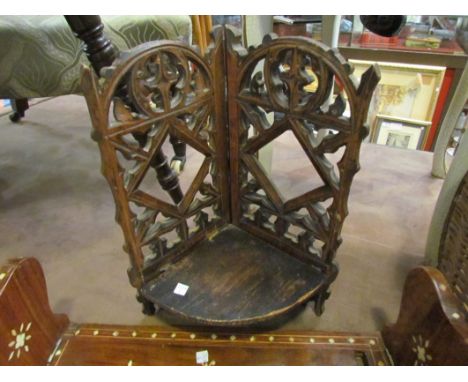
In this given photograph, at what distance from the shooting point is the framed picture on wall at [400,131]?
6.30 ft

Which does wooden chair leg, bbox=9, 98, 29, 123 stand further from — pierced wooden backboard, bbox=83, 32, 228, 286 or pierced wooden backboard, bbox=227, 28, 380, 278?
pierced wooden backboard, bbox=227, 28, 380, 278

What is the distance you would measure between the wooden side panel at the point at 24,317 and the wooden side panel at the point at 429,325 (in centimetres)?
69

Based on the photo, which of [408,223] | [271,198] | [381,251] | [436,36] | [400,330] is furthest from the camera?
[436,36]

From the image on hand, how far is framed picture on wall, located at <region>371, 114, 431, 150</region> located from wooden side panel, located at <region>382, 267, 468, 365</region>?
1.47 metres

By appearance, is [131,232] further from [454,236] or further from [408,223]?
[408,223]

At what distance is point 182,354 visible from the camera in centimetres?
76

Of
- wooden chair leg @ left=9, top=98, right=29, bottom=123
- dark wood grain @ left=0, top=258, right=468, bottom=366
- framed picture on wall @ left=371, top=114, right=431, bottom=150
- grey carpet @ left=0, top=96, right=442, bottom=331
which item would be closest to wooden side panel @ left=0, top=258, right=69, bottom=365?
dark wood grain @ left=0, top=258, right=468, bottom=366

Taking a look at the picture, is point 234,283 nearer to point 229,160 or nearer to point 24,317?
point 229,160

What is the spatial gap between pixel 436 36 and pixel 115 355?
196cm

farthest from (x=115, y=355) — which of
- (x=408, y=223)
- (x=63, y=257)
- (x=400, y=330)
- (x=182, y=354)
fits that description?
(x=408, y=223)

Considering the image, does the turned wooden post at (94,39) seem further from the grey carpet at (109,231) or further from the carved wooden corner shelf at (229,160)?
the grey carpet at (109,231)

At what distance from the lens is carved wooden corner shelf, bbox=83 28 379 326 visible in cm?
59

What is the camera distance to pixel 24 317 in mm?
671

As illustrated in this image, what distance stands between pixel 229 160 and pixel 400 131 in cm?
149
